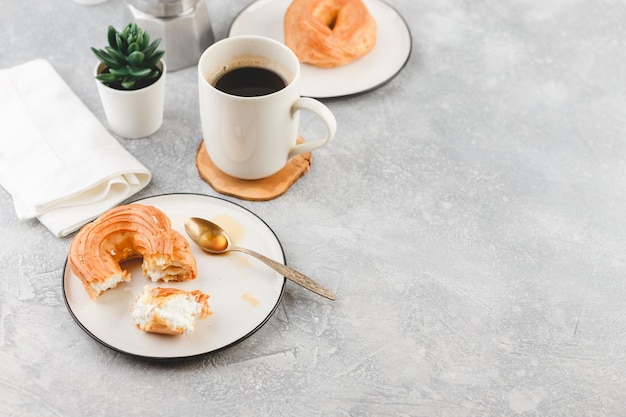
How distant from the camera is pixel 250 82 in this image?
974 mm

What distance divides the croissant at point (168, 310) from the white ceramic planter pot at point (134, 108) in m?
0.31

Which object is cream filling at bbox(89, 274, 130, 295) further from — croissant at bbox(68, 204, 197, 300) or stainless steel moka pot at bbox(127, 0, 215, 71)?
stainless steel moka pot at bbox(127, 0, 215, 71)

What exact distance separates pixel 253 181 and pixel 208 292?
207 millimetres

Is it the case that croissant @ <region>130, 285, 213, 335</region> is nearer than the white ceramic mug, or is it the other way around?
croissant @ <region>130, 285, 213, 335</region>

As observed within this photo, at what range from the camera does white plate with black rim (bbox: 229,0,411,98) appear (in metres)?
1.14

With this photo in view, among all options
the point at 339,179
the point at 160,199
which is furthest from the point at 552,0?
the point at 160,199

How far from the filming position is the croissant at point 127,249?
821 millimetres

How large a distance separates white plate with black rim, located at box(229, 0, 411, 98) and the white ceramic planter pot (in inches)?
8.8

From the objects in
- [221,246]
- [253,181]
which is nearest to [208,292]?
[221,246]

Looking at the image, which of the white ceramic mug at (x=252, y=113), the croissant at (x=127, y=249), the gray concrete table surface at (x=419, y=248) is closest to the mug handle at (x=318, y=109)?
the white ceramic mug at (x=252, y=113)

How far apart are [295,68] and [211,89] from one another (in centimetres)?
12

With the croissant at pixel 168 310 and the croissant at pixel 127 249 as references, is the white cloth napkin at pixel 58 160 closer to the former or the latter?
the croissant at pixel 127 249

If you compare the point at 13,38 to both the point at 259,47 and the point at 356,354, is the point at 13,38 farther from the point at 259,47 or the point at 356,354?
the point at 356,354

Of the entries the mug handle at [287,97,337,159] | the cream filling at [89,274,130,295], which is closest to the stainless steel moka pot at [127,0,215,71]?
the mug handle at [287,97,337,159]
